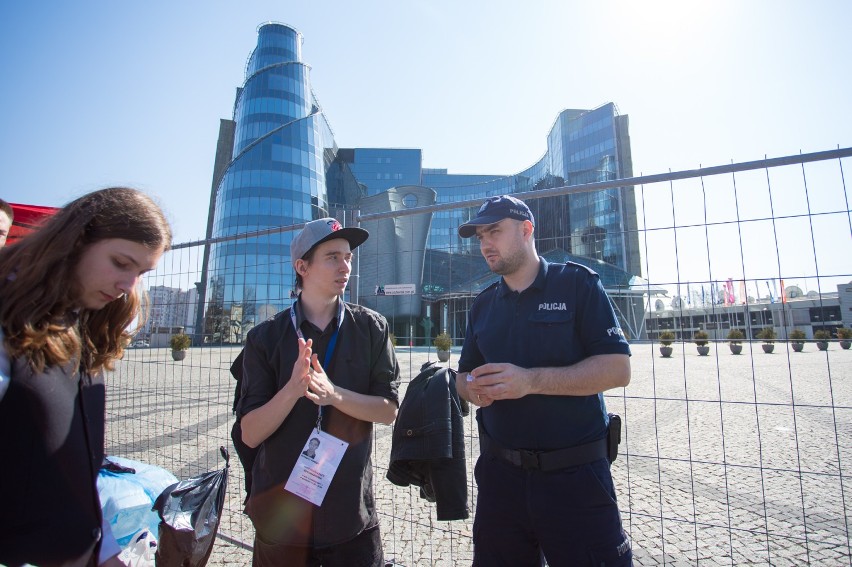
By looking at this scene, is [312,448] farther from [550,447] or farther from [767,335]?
[767,335]

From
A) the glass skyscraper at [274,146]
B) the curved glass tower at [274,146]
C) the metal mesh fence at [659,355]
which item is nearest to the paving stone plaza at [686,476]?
the metal mesh fence at [659,355]

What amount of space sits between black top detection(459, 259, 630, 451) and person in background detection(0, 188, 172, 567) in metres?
1.50

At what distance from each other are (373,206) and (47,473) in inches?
1732

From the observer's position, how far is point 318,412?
196 centimetres

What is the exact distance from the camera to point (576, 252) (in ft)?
10.7

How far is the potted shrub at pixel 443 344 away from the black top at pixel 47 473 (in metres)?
2.21

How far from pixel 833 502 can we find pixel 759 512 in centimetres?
91

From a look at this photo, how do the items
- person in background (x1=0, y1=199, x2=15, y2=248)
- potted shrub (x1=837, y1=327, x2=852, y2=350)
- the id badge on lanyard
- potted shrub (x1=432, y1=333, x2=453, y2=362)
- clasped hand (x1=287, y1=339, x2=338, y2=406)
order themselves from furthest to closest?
potted shrub (x1=432, y1=333, x2=453, y2=362) → potted shrub (x1=837, y1=327, x2=852, y2=350) → person in background (x1=0, y1=199, x2=15, y2=248) → the id badge on lanyard → clasped hand (x1=287, y1=339, x2=338, y2=406)

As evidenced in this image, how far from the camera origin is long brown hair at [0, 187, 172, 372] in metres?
1.22

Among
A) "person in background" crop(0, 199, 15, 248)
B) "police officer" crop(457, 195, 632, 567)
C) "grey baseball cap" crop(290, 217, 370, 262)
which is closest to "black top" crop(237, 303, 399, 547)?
"grey baseball cap" crop(290, 217, 370, 262)

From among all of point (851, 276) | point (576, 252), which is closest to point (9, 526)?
point (576, 252)

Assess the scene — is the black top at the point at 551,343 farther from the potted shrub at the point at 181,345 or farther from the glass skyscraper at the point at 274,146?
the glass skyscraper at the point at 274,146

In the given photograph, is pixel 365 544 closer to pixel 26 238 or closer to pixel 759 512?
pixel 26 238

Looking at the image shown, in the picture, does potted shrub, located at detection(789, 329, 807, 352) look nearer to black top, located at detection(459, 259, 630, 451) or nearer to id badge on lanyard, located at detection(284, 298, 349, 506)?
black top, located at detection(459, 259, 630, 451)
